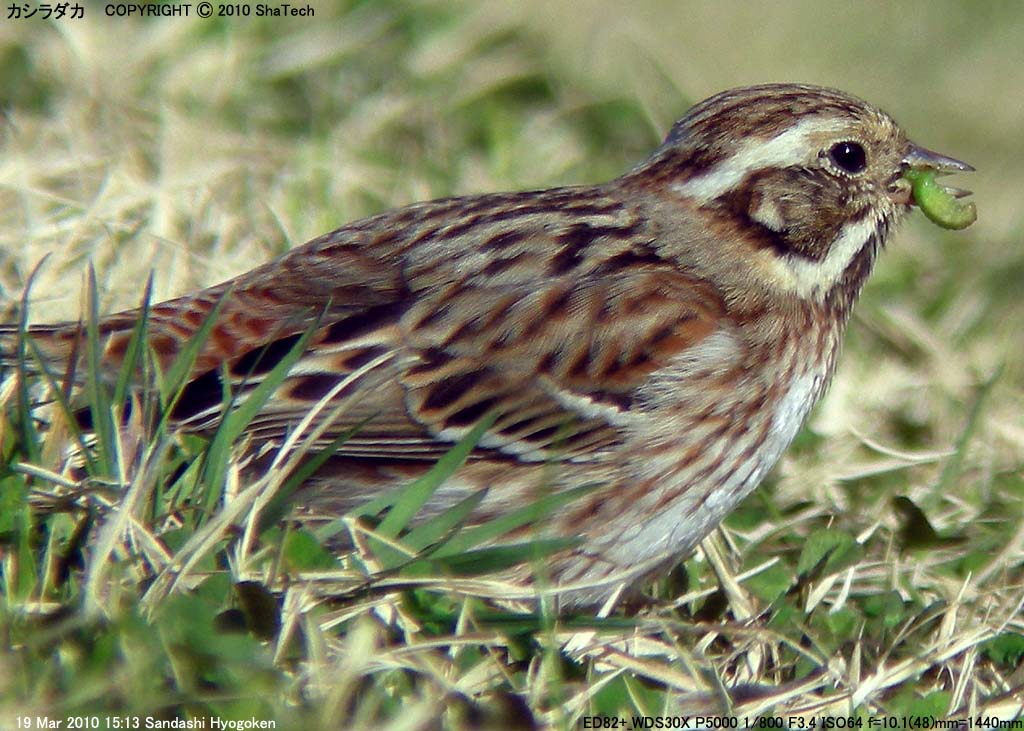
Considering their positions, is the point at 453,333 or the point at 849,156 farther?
the point at 849,156

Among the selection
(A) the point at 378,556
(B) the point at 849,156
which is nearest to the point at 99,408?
(A) the point at 378,556

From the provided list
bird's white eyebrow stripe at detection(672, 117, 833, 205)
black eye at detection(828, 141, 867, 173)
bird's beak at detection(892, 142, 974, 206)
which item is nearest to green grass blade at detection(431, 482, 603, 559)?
bird's white eyebrow stripe at detection(672, 117, 833, 205)

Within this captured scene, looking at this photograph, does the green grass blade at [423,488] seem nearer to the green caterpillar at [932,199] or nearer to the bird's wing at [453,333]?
the bird's wing at [453,333]

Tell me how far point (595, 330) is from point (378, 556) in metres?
1.01

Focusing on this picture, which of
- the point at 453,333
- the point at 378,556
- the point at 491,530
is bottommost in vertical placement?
the point at 378,556

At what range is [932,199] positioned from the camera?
4.58 metres

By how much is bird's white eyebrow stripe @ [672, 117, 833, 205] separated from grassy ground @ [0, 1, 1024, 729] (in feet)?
3.00

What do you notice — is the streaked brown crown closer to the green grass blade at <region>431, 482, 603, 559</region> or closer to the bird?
the bird

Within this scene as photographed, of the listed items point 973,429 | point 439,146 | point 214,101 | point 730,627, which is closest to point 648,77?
point 439,146

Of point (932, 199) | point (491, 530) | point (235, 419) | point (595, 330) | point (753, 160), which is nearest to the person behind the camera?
point (491, 530)

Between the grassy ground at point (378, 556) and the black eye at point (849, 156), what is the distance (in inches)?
36.4

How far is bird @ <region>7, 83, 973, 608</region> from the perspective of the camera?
3961 millimetres

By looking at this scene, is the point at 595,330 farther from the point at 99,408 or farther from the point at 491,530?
the point at 99,408

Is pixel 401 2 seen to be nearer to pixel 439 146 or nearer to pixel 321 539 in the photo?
pixel 439 146
